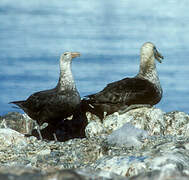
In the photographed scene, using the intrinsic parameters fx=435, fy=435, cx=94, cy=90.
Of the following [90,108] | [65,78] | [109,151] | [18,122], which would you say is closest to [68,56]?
[65,78]

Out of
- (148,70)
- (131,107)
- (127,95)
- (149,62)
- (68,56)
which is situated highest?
(68,56)

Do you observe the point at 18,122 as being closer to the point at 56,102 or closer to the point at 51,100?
the point at 51,100

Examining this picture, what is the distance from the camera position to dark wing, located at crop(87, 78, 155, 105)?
503 inches

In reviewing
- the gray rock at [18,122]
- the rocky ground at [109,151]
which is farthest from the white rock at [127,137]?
the gray rock at [18,122]

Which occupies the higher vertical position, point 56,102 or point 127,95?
point 127,95

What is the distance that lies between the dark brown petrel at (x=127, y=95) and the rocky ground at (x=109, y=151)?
1.16 ft

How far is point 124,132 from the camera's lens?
835cm

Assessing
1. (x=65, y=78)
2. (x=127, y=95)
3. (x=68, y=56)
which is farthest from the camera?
(x=68, y=56)

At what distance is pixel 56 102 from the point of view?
12.6 metres

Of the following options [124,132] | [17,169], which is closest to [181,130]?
[124,132]

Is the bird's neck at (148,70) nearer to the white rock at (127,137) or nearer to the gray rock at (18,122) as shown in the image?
the gray rock at (18,122)

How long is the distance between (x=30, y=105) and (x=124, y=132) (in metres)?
5.72

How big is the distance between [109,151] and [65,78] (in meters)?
6.09

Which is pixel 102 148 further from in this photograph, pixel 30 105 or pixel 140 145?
pixel 30 105
